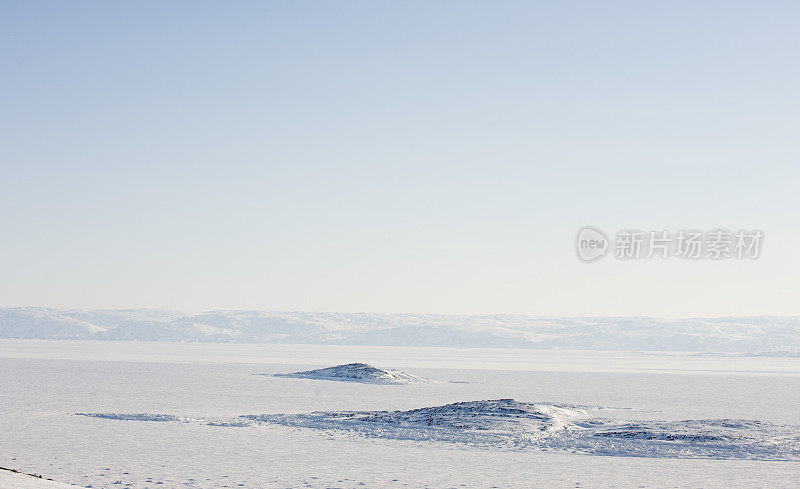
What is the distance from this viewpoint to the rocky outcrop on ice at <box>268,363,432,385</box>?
48.3 meters

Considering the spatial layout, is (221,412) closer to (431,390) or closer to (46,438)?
(46,438)

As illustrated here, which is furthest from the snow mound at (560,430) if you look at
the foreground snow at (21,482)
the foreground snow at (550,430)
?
the foreground snow at (21,482)

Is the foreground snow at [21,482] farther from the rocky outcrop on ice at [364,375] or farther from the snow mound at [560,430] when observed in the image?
the rocky outcrop on ice at [364,375]

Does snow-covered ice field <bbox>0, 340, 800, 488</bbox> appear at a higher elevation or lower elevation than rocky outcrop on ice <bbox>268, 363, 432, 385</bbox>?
higher

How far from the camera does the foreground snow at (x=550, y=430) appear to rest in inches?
773

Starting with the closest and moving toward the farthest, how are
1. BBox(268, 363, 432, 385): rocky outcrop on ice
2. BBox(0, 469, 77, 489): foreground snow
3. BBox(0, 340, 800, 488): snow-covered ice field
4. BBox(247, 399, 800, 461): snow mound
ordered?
BBox(0, 469, 77, 489): foreground snow, BBox(0, 340, 800, 488): snow-covered ice field, BBox(247, 399, 800, 461): snow mound, BBox(268, 363, 432, 385): rocky outcrop on ice

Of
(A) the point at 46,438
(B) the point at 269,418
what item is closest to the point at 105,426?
(A) the point at 46,438

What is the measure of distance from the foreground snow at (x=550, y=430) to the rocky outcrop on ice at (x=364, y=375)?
20780 millimetres

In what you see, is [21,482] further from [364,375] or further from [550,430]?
[364,375]

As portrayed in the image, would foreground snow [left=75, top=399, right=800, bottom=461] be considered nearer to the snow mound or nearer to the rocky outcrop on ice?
the snow mound

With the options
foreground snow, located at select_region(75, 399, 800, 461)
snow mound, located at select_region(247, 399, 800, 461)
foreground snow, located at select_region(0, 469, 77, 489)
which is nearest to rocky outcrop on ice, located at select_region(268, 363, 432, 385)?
foreground snow, located at select_region(75, 399, 800, 461)

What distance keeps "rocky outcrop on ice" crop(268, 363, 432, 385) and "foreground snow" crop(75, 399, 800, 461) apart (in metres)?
20.8

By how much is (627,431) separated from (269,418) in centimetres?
1161

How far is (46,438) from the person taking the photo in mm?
20281
